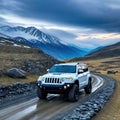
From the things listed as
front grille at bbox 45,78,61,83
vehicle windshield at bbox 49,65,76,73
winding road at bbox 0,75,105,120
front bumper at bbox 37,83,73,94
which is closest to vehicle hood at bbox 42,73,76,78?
front grille at bbox 45,78,61,83

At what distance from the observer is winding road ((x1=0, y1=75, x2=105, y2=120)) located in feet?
57.9

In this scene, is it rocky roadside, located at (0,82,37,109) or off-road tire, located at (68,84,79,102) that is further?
off-road tire, located at (68,84,79,102)

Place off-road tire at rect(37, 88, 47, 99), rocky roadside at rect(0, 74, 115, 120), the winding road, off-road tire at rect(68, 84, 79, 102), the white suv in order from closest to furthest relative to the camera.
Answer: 1. rocky roadside at rect(0, 74, 115, 120)
2. the winding road
3. the white suv
4. off-road tire at rect(68, 84, 79, 102)
5. off-road tire at rect(37, 88, 47, 99)

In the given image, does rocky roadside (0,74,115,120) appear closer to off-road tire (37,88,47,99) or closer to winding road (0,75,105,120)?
winding road (0,75,105,120)

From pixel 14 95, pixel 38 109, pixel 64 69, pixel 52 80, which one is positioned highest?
pixel 64 69

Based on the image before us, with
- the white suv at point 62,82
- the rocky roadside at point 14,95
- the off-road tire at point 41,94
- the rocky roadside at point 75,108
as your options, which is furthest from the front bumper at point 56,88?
the rocky roadside at point 14,95

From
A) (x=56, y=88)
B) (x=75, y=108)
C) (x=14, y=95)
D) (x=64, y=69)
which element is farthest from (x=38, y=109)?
(x=14, y=95)

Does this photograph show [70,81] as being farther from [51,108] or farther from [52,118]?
[52,118]

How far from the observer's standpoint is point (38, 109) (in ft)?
67.0

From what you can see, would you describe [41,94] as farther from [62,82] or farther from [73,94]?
[73,94]

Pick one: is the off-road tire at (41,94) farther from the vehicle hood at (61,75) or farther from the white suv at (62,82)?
the vehicle hood at (61,75)

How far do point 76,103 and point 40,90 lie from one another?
2.73 metres

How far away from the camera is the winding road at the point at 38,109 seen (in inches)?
695

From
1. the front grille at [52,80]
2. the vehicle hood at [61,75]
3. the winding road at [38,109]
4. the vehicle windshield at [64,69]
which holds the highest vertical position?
the vehicle windshield at [64,69]
